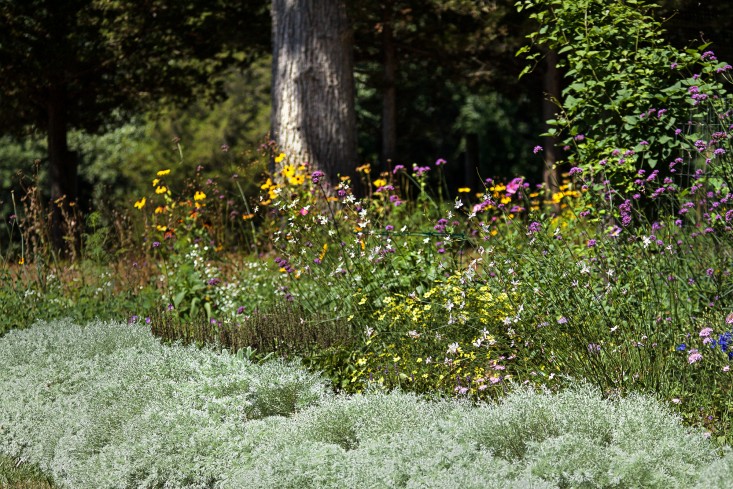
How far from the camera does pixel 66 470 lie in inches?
165

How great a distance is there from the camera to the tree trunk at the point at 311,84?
9.06m

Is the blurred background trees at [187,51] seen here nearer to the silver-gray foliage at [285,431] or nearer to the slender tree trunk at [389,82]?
the slender tree trunk at [389,82]

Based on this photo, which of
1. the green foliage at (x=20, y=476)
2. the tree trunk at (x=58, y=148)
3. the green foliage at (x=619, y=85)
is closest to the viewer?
the green foliage at (x=20, y=476)

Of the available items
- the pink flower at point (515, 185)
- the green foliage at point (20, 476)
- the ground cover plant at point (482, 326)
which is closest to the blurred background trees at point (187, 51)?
the ground cover plant at point (482, 326)

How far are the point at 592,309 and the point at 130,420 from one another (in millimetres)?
2330

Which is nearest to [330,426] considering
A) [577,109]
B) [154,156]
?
[577,109]

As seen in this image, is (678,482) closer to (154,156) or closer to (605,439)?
(605,439)

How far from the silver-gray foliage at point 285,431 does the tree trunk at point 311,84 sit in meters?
4.13

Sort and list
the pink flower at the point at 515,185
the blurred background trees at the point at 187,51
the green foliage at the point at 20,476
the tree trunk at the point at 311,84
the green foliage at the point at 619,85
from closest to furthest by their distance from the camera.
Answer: the green foliage at the point at 20,476, the pink flower at the point at 515,185, the green foliage at the point at 619,85, the tree trunk at the point at 311,84, the blurred background trees at the point at 187,51

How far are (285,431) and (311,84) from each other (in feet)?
19.0

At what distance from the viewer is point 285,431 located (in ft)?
12.6

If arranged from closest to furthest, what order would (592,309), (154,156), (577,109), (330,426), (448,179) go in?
1. (330,426)
2. (592,309)
3. (577,109)
4. (154,156)
5. (448,179)

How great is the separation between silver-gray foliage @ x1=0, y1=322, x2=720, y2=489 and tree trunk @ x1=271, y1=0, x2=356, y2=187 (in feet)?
13.5

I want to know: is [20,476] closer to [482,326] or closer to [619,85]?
[482,326]
